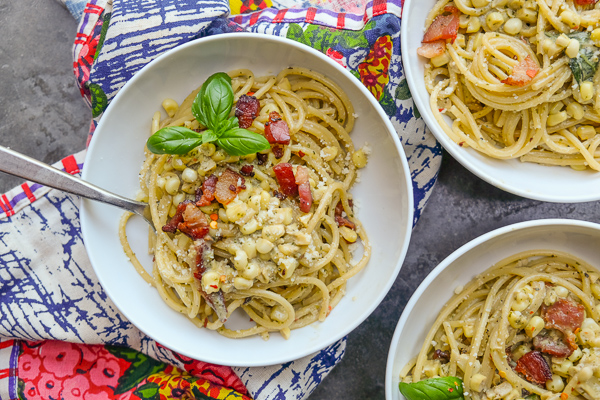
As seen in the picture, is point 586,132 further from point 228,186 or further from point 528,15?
point 228,186

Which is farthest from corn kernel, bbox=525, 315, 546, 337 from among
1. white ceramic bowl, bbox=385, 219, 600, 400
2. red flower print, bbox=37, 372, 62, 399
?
red flower print, bbox=37, 372, 62, 399

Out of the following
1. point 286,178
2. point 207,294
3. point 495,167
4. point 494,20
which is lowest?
point 207,294

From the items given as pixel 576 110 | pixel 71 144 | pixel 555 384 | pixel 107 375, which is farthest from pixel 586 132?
pixel 107 375

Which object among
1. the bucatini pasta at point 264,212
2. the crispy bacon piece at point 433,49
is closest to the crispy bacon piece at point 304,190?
the bucatini pasta at point 264,212

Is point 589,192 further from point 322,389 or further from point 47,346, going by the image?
point 47,346

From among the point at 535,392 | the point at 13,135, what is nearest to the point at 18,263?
the point at 13,135
